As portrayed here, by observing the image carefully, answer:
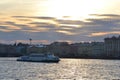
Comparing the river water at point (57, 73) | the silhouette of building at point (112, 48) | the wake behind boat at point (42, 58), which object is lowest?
the silhouette of building at point (112, 48)

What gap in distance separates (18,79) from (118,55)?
481ft

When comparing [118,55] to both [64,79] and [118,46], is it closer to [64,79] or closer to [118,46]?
[118,46]

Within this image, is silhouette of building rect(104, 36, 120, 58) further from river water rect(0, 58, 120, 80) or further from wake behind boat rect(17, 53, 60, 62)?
river water rect(0, 58, 120, 80)

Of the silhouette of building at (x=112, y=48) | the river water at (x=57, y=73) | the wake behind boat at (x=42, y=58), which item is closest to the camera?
the river water at (x=57, y=73)

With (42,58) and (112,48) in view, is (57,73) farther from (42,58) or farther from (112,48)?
(112,48)

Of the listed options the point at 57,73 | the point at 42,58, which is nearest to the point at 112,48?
the point at 42,58

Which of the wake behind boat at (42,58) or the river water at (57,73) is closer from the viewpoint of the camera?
the river water at (57,73)

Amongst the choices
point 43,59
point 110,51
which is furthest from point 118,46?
point 43,59

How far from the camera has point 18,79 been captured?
1820 inches

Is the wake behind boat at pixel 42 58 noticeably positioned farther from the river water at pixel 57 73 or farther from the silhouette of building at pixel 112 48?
the silhouette of building at pixel 112 48

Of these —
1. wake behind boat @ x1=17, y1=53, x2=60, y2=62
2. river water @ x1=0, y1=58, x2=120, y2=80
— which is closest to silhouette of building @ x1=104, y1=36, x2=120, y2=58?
wake behind boat @ x1=17, y1=53, x2=60, y2=62

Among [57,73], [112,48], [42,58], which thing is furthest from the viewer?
[112,48]

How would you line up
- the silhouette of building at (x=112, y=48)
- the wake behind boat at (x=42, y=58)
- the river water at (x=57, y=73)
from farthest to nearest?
the silhouette of building at (x=112, y=48) < the wake behind boat at (x=42, y=58) < the river water at (x=57, y=73)

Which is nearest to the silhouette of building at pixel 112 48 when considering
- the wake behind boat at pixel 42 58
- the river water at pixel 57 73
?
the wake behind boat at pixel 42 58
